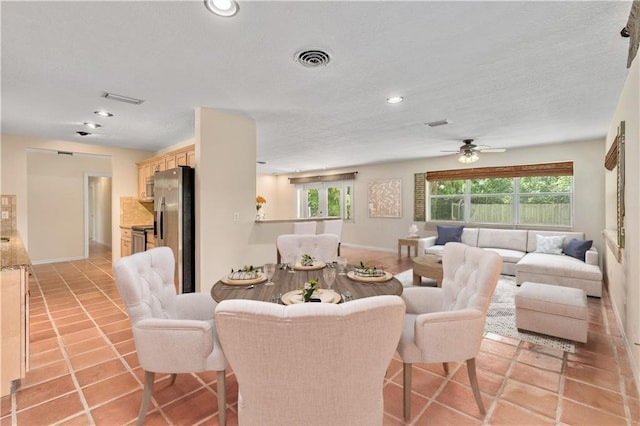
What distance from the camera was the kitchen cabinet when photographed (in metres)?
1.99

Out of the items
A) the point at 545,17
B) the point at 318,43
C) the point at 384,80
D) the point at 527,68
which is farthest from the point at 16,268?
the point at 527,68

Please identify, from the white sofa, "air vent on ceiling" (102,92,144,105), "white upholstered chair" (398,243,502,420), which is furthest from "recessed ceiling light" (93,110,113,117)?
the white sofa

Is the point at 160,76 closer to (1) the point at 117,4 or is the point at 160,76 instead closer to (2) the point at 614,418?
(1) the point at 117,4

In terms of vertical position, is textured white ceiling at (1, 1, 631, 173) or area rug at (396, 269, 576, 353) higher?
textured white ceiling at (1, 1, 631, 173)

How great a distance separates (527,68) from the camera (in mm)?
2580

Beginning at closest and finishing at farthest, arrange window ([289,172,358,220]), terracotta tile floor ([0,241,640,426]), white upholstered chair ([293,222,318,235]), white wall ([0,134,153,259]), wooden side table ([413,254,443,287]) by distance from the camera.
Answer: terracotta tile floor ([0,241,640,426])
wooden side table ([413,254,443,287])
white upholstered chair ([293,222,318,235])
white wall ([0,134,153,259])
window ([289,172,358,220])

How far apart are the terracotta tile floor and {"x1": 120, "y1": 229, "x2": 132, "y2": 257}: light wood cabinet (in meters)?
2.62

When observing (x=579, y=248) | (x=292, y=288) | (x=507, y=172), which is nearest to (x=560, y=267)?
(x=579, y=248)

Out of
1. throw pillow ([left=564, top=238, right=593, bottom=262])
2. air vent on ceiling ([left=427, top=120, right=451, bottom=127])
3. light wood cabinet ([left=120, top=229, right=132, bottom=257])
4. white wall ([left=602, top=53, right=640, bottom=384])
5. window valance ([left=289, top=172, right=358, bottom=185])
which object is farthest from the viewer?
window valance ([left=289, top=172, right=358, bottom=185])

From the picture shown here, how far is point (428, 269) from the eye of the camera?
4.06 m

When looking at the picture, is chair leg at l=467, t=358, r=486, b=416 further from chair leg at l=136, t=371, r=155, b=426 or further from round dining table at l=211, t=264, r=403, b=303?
chair leg at l=136, t=371, r=155, b=426

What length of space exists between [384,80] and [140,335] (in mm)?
2719

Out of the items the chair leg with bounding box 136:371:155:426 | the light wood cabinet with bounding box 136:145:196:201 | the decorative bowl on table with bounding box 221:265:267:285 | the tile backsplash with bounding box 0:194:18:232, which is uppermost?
the light wood cabinet with bounding box 136:145:196:201

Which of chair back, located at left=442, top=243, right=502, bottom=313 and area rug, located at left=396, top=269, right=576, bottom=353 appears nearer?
chair back, located at left=442, top=243, right=502, bottom=313
